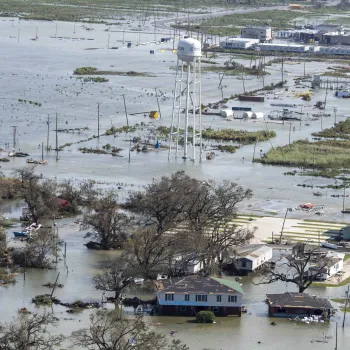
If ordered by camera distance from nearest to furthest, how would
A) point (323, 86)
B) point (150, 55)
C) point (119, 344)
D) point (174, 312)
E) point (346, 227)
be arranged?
point (119, 344), point (174, 312), point (346, 227), point (323, 86), point (150, 55)

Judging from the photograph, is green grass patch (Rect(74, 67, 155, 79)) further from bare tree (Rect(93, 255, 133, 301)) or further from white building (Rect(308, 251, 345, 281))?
bare tree (Rect(93, 255, 133, 301))

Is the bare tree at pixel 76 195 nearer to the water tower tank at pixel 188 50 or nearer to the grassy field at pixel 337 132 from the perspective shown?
the water tower tank at pixel 188 50

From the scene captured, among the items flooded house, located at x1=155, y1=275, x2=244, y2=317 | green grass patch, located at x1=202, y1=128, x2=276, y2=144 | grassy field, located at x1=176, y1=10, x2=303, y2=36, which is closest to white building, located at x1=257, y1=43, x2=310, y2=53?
grassy field, located at x1=176, y1=10, x2=303, y2=36

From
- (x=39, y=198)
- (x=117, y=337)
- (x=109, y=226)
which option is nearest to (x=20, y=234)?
(x=39, y=198)

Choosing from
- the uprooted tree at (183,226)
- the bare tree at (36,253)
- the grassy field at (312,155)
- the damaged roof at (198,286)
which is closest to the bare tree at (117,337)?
the damaged roof at (198,286)

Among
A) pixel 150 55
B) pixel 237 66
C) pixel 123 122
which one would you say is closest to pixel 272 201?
pixel 123 122

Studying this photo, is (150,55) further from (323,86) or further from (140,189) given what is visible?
(140,189)

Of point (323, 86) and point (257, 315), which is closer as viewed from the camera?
point (257, 315)
